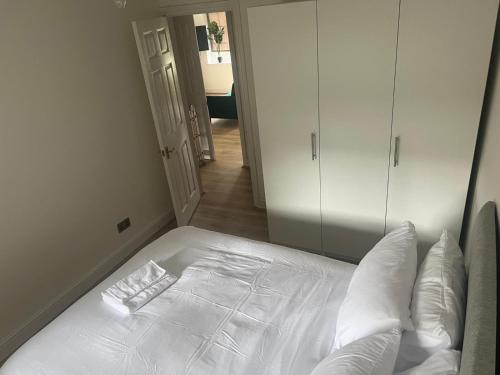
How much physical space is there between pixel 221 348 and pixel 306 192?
155cm

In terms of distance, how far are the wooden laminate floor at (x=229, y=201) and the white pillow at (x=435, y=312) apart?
1999 mm

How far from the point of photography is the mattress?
1469 millimetres

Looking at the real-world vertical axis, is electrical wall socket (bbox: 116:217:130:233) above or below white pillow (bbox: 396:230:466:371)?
below

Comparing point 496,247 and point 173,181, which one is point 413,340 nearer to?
point 496,247

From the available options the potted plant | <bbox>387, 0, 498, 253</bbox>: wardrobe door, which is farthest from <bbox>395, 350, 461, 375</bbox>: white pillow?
the potted plant

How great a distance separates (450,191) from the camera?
2.37 meters

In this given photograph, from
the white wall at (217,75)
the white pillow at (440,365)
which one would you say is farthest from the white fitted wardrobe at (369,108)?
the white wall at (217,75)

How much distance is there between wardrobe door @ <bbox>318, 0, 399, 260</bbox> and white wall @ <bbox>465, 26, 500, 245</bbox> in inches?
20.5

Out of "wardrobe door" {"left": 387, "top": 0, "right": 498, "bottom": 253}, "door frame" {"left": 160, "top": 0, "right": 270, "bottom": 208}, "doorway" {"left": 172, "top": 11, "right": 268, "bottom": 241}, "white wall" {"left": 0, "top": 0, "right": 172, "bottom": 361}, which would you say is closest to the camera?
"wardrobe door" {"left": 387, "top": 0, "right": 498, "bottom": 253}

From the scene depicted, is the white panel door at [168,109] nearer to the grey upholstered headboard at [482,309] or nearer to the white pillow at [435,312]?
the white pillow at [435,312]

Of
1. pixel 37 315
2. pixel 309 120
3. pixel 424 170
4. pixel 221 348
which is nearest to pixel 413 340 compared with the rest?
pixel 221 348

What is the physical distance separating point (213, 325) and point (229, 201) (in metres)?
2.55

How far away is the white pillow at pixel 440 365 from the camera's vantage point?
43.4 inches

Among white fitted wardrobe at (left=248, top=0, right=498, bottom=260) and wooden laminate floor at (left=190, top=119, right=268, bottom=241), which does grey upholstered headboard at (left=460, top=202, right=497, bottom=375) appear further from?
wooden laminate floor at (left=190, top=119, right=268, bottom=241)
